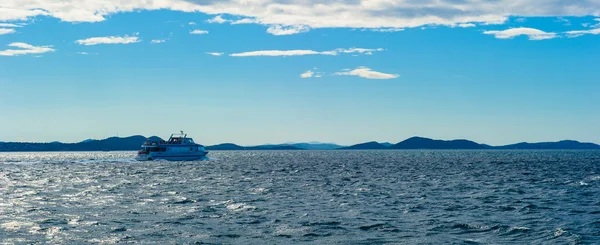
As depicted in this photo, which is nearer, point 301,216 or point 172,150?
point 301,216

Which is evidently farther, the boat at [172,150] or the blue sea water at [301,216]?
the boat at [172,150]

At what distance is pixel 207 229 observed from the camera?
31047mm

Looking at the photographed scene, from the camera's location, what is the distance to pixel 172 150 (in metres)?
156

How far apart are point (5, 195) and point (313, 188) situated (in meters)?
28.2

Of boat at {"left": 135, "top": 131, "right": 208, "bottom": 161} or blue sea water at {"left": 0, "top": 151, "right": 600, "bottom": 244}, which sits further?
boat at {"left": 135, "top": 131, "right": 208, "bottom": 161}

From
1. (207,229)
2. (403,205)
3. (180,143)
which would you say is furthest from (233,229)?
(180,143)

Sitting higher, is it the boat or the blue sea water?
the boat

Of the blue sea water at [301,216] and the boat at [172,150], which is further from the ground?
the boat at [172,150]

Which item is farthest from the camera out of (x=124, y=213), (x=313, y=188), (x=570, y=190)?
(x=313, y=188)

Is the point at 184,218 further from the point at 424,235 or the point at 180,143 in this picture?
the point at 180,143

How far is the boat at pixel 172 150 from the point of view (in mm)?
155250

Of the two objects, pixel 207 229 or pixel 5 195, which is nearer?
pixel 207 229

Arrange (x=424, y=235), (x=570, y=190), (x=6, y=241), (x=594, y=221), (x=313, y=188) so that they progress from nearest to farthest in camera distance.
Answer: (x=6, y=241) < (x=424, y=235) < (x=594, y=221) < (x=570, y=190) < (x=313, y=188)

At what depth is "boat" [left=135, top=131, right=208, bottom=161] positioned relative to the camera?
15525cm
